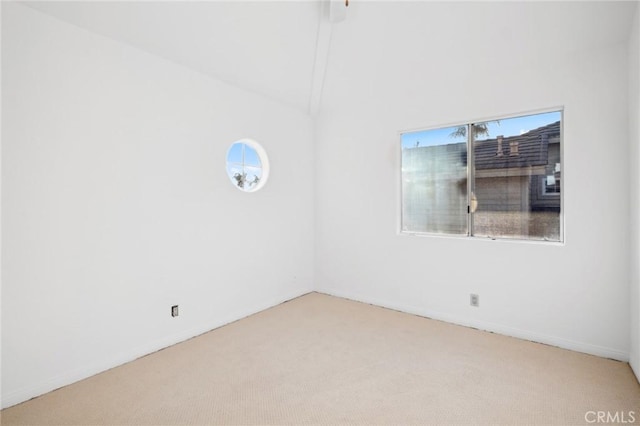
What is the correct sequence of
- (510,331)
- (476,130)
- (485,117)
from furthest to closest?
(476,130) < (485,117) < (510,331)

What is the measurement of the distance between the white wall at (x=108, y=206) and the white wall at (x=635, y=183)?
3203 mm

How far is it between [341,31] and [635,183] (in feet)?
8.58

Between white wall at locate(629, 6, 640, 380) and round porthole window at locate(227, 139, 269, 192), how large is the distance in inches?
126

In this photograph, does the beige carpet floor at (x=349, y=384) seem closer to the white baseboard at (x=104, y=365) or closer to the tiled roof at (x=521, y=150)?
the white baseboard at (x=104, y=365)

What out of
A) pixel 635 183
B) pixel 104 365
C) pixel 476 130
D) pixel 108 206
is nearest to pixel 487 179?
pixel 476 130

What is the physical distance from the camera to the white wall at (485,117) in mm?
2506

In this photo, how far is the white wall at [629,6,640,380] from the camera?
216 centimetres

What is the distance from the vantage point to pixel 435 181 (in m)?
3.56

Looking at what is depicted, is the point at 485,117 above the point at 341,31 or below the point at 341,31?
below

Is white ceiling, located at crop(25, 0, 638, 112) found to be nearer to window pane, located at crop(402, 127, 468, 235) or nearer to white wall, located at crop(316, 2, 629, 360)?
white wall, located at crop(316, 2, 629, 360)

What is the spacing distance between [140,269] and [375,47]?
2.93 meters

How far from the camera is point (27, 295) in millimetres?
2062

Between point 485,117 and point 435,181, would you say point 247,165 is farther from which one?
point 485,117

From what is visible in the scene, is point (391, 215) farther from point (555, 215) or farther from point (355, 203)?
point (555, 215)
